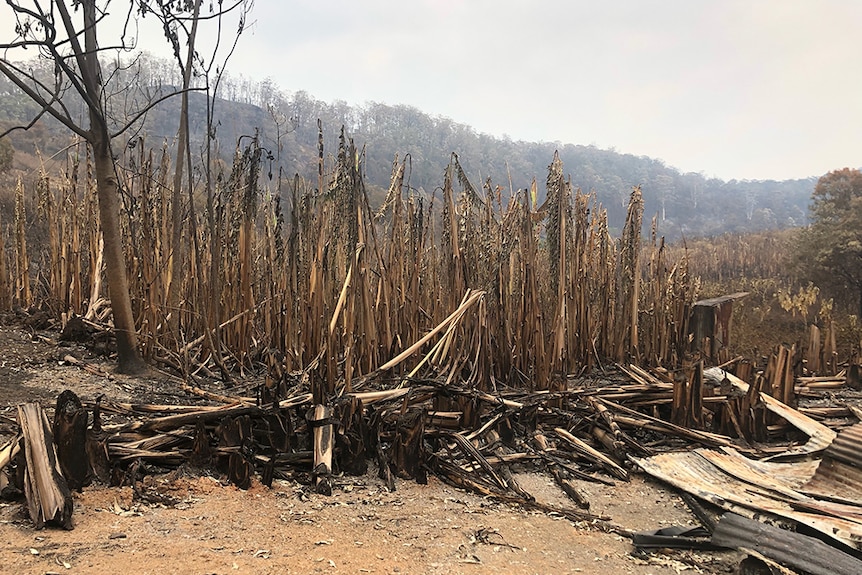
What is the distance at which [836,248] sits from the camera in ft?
39.5

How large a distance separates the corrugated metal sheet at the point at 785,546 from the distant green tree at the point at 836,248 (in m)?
12.5

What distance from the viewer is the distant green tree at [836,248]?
11875 millimetres

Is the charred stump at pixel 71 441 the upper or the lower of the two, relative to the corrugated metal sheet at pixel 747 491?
upper

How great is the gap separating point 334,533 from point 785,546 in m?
1.26

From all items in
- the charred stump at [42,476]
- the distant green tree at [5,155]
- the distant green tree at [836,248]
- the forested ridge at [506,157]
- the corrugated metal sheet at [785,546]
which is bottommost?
the corrugated metal sheet at [785,546]

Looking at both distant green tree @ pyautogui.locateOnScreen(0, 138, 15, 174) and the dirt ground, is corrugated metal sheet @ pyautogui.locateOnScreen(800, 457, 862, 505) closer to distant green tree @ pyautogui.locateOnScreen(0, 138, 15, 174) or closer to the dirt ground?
the dirt ground

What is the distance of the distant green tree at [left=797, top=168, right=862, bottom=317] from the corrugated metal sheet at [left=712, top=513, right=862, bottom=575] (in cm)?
1246

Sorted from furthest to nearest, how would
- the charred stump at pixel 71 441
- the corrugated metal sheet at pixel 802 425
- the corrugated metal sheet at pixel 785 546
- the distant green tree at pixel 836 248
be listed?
the distant green tree at pixel 836 248 → the corrugated metal sheet at pixel 802 425 → the charred stump at pixel 71 441 → the corrugated metal sheet at pixel 785 546

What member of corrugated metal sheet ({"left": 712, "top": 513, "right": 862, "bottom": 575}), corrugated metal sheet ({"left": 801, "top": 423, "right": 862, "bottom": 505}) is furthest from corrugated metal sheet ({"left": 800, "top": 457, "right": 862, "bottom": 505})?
corrugated metal sheet ({"left": 712, "top": 513, "right": 862, "bottom": 575})

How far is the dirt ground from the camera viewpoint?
1.29 meters

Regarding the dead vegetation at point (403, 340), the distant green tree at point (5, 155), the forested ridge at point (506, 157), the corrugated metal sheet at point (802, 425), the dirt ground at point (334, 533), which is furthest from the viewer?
the forested ridge at point (506, 157)

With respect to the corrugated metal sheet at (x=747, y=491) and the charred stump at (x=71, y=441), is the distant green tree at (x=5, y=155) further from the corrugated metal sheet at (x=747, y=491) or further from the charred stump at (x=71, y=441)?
the corrugated metal sheet at (x=747, y=491)

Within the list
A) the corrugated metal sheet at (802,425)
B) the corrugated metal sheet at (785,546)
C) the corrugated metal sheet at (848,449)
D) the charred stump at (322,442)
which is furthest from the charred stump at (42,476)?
the corrugated metal sheet at (802,425)

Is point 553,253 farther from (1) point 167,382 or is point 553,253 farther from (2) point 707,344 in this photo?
(1) point 167,382
